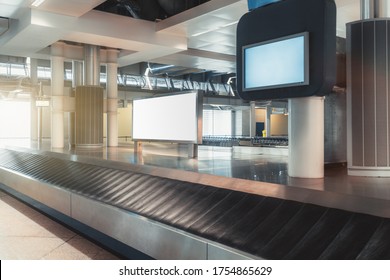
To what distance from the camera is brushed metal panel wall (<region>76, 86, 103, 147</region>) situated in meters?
11.9

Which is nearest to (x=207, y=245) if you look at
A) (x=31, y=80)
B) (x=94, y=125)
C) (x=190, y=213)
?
(x=190, y=213)

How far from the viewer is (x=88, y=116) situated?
12.1 metres

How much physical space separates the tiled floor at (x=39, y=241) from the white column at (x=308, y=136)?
9.42 ft

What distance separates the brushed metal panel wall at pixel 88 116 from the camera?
11.9 m

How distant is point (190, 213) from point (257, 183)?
2.87 ft

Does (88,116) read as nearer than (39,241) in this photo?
No

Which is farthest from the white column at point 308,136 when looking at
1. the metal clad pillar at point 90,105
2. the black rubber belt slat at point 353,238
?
the metal clad pillar at point 90,105

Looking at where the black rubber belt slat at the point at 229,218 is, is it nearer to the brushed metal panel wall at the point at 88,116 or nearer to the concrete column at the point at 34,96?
the brushed metal panel wall at the point at 88,116

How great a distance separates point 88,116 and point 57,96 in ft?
3.77

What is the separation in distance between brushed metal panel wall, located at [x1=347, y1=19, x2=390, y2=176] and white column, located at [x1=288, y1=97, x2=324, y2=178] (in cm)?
48

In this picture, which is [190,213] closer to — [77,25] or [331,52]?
[331,52]

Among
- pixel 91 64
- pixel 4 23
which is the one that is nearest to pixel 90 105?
pixel 91 64

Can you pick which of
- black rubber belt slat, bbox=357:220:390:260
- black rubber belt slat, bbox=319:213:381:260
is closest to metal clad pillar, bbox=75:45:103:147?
black rubber belt slat, bbox=319:213:381:260

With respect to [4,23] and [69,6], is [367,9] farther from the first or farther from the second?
[4,23]
